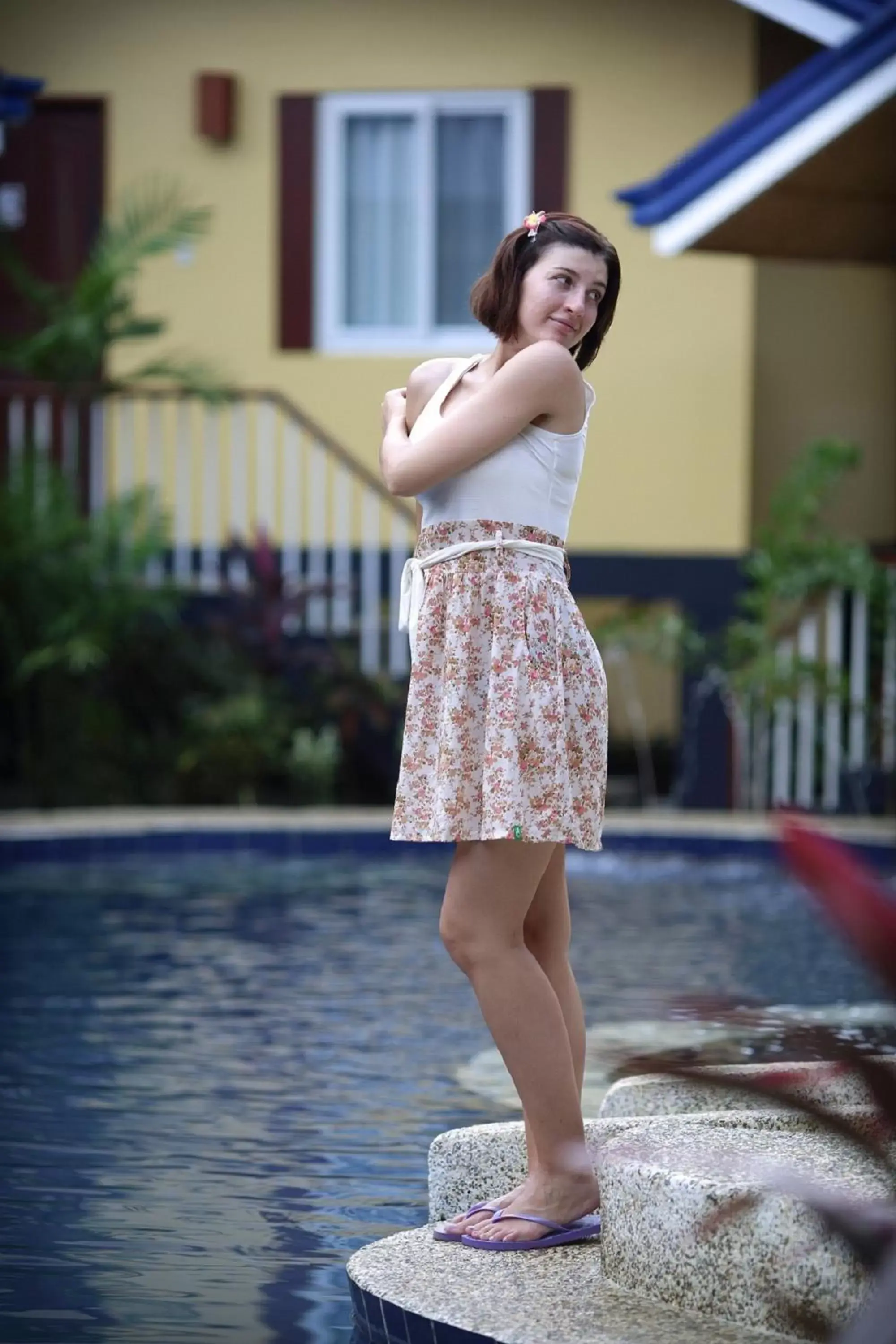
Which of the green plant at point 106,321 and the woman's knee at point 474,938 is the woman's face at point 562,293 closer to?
the woman's knee at point 474,938

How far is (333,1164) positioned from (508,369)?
66.5 inches

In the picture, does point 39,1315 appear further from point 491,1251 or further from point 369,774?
point 369,774

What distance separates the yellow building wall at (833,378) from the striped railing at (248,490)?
90.4 inches

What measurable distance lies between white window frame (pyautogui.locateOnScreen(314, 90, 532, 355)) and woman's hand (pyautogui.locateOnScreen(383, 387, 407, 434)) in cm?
919

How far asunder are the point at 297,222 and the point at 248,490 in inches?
62.7

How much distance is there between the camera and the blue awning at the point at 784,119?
8789mm

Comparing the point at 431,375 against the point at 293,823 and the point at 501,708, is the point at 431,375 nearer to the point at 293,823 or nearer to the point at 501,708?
the point at 501,708

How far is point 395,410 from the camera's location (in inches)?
130

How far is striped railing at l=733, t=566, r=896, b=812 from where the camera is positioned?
1105cm

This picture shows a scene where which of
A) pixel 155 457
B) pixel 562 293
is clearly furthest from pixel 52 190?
pixel 562 293

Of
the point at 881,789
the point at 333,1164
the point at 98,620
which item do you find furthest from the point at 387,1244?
the point at 881,789

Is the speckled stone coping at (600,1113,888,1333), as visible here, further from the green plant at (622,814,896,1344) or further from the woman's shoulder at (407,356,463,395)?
the woman's shoulder at (407,356,463,395)

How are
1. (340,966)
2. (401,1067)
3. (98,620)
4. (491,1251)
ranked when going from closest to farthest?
(491,1251), (401,1067), (340,966), (98,620)

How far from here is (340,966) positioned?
261 inches
